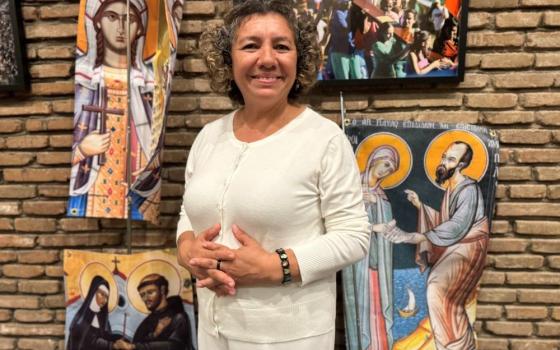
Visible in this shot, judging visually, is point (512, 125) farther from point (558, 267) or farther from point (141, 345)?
point (141, 345)

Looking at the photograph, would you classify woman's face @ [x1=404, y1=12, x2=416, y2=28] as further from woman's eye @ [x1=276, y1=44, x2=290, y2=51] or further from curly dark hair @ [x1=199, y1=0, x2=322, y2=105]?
woman's eye @ [x1=276, y1=44, x2=290, y2=51]

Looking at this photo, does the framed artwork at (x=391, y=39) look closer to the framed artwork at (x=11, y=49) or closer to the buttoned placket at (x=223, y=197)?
the buttoned placket at (x=223, y=197)

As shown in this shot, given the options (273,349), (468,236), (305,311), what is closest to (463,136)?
(468,236)

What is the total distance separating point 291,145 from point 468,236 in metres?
1.03

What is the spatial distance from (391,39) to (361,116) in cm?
34

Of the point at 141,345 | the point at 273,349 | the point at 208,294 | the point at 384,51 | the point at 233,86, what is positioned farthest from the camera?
the point at 141,345

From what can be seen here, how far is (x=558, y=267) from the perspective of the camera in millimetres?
1821

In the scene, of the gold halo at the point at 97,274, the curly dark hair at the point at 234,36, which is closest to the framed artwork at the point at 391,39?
the curly dark hair at the point at 234,36

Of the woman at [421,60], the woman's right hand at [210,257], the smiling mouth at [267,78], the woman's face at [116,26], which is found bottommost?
the woman's right hand at [210,257]

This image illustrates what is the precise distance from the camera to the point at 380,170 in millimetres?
1808

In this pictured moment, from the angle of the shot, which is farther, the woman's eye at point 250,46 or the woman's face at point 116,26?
the woman's face at point 116,26

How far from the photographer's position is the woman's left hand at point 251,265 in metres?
1.14

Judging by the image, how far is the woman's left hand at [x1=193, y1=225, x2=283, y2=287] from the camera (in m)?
1.14

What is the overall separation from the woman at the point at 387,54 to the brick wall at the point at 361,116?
0.10 metres
